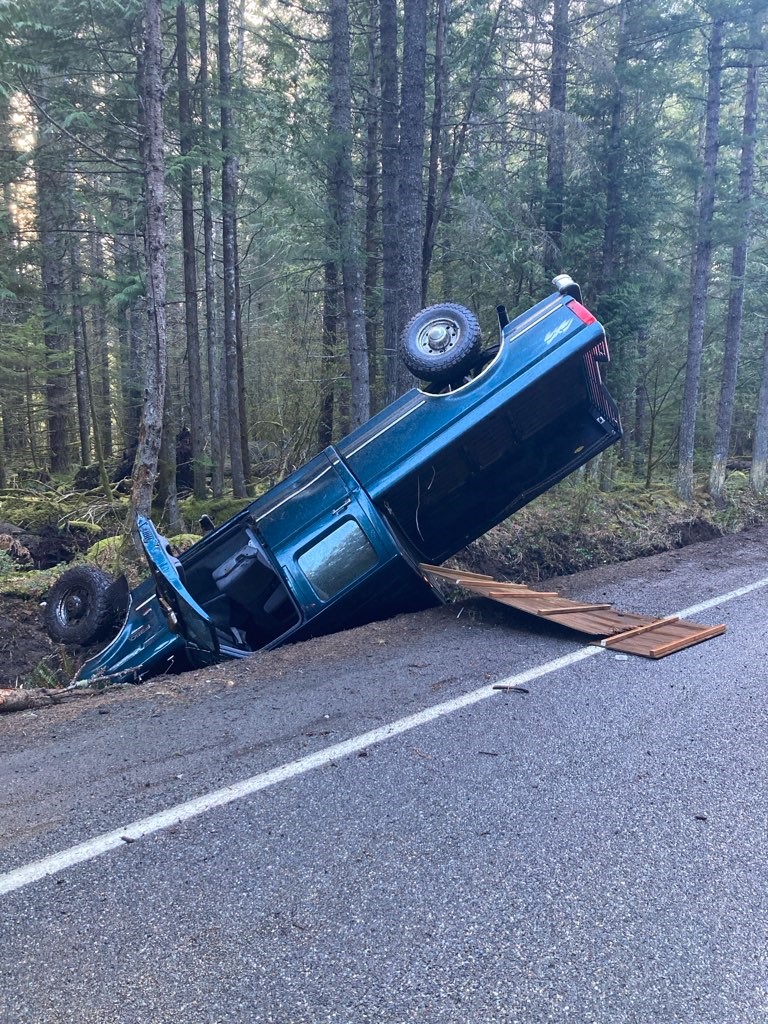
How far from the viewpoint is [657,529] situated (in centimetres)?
1160

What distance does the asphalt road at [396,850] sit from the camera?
2.37 metres

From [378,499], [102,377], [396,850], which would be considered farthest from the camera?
[102,377]

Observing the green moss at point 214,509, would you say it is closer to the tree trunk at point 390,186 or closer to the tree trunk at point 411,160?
the tree trunk at point 390,186

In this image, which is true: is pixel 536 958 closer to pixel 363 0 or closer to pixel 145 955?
pixel 145 955

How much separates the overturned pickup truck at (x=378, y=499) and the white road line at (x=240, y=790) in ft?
5.81

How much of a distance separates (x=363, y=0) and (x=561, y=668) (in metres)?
16.9

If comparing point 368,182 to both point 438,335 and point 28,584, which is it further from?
point 28,584

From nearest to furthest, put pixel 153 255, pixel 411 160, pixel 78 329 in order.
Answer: pixel 153 255 → pixel 411 160 → pixel 78 329

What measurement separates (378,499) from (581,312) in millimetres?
2619

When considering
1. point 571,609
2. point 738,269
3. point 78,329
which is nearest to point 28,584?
point 571,609

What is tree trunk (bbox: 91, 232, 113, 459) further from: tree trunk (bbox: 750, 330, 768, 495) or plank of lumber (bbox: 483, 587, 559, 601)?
tree trunk (bbox: 750, 330, 768, 495)

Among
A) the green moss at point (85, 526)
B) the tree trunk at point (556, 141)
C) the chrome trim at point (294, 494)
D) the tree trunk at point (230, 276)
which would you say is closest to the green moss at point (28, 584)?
the green moss at point (85, 526)

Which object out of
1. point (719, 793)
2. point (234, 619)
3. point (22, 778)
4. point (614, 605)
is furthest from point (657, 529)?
point (22, 778)

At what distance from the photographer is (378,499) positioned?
650cm
